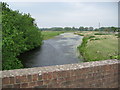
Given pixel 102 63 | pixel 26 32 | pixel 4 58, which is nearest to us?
pixel 102 63

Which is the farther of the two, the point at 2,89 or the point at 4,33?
the point at 4,33

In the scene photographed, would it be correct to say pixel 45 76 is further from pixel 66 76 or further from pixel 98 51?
pixel 98 51

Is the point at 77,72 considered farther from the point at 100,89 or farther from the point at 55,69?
the point at 100,89

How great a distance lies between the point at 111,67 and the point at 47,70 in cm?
121

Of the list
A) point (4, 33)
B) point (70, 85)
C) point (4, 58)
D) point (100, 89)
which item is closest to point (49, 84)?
point (70, 85)

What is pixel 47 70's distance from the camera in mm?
2119

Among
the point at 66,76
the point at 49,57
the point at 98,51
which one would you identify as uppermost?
the point at 66,76

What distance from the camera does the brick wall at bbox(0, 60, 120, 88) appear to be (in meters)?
1.94

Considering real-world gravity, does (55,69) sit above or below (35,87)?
above

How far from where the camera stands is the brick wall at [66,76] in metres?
1.94

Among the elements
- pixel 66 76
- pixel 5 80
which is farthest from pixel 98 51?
pixel 5 80

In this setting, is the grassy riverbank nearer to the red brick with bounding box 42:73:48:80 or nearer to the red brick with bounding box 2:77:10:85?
the red brick with bounding box 42:73:48:80

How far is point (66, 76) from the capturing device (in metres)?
2.17

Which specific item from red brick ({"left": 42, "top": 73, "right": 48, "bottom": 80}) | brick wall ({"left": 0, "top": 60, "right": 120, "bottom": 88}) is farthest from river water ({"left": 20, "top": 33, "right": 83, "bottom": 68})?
red brick ({"left": 42, "top": 73, "right": 48, "bottom": 80})
